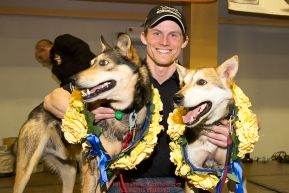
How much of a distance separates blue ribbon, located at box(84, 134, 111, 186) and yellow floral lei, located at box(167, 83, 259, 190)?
1.50ft

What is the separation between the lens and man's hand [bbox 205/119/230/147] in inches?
87.1

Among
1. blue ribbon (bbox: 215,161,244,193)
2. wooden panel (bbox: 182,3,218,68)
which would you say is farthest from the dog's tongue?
wooden panel (bbox: 182,3,218,68)

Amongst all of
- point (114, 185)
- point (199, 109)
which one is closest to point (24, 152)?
point (114, 185)

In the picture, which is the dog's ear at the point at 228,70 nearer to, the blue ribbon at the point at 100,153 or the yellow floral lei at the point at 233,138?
the yellow floral lei at the point at 233,138

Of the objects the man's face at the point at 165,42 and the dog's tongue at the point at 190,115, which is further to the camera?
the man's face at the point at 165,42

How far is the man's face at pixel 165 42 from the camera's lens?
2.67 metres

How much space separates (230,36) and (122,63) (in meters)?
4.54

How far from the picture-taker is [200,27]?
218 inches

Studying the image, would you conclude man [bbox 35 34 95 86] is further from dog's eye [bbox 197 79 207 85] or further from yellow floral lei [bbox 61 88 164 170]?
dog's eye [bbox 197 79 207 85]

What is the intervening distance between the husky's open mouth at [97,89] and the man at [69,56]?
1.64m

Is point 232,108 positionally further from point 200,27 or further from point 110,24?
point 110,24

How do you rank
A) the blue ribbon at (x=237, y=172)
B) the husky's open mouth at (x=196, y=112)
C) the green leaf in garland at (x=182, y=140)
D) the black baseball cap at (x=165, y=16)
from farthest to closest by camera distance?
1. the black baseball cap at (x=165, y=16)
2. the green leaf in garland at (x=182, y=140)
3. the blue ribbon at (x=237, y=172)
4. the husky's open mouth at (x=196, y=112)

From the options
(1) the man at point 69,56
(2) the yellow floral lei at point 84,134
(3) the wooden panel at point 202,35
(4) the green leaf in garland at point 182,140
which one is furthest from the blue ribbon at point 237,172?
(3) the wooden panel at point 202,35

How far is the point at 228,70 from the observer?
7.44 ft
